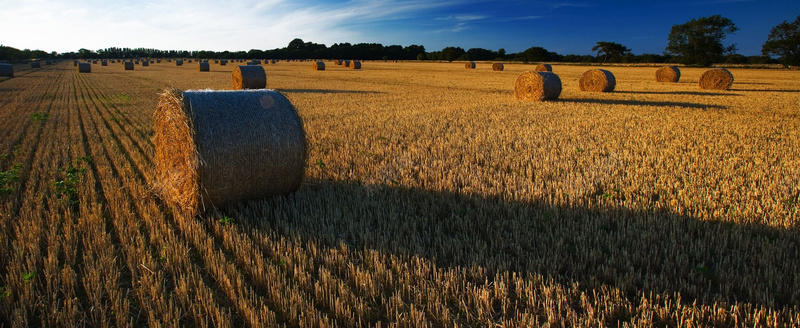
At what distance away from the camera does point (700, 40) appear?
7050cm

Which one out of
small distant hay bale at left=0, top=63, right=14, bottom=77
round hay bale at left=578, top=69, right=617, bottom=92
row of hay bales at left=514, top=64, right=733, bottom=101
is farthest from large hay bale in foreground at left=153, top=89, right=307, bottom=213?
small distant hay bale at left=0, top=63, right=14, bottom=77

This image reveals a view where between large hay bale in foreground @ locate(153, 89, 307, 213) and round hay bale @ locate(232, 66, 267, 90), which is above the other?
round hay bale @ locate(232, 66, 267, 90)

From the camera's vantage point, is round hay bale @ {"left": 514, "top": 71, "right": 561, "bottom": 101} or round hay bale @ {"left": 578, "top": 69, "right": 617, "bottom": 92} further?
round hay bale @ {"left": 578, "top": 69, "right": 617, "bottom": 92}

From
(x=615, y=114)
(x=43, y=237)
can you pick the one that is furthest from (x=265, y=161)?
(x=615, y=114)

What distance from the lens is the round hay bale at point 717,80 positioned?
22.5 metres

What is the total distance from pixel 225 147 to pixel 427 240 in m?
2.55

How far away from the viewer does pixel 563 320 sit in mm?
2885

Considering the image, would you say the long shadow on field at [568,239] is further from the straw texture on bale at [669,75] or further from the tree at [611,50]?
the tree at [611,50]

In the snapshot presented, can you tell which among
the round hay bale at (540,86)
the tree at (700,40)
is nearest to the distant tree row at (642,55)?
the tree at (700,40)

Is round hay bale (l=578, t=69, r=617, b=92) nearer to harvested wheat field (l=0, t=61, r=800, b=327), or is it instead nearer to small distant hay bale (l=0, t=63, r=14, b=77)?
harvested wheat field (l=0, t=61, r=800, b=327)

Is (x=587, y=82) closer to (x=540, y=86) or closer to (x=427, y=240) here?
(x=540, y=86)

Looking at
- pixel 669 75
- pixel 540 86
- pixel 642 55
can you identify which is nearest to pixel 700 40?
pixel 642 55

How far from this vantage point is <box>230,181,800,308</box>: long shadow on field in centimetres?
342

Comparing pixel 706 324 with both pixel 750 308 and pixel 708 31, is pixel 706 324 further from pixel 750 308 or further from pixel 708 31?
pixel 708 31
